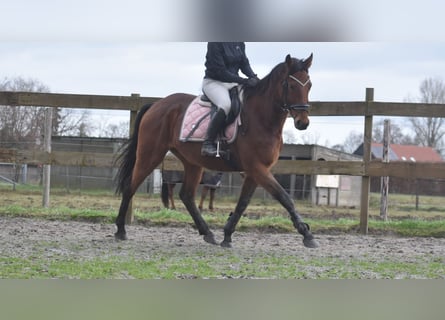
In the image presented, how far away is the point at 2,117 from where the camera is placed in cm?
881

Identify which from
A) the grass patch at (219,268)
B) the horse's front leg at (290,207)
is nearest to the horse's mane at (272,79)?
the horse's front leg at (290,207)

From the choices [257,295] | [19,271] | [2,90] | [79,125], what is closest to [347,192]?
[79,125]

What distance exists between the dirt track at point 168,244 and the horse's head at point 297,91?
1.12 m

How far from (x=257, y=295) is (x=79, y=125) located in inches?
455

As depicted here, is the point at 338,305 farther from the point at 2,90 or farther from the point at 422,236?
the point at 2,90

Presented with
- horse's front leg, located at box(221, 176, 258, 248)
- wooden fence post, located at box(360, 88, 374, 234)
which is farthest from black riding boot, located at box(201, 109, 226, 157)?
wooden fence post, located at box(360, 88, 374, 234)

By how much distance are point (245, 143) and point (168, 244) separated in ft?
3.98

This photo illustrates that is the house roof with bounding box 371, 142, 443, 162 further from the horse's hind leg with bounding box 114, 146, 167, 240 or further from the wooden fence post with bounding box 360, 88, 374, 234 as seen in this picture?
the horse's hind leg with bounding box 114, 146, 167, 240

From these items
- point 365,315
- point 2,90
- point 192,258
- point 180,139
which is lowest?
point 192,258

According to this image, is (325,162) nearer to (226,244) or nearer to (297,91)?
(226,244)

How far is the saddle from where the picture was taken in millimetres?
5168

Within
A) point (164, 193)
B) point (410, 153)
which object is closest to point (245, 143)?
point (164, 193)

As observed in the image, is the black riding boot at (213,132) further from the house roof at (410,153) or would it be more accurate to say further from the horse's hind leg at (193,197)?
the house roof at (410,153)

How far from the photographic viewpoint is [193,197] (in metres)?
5.88
